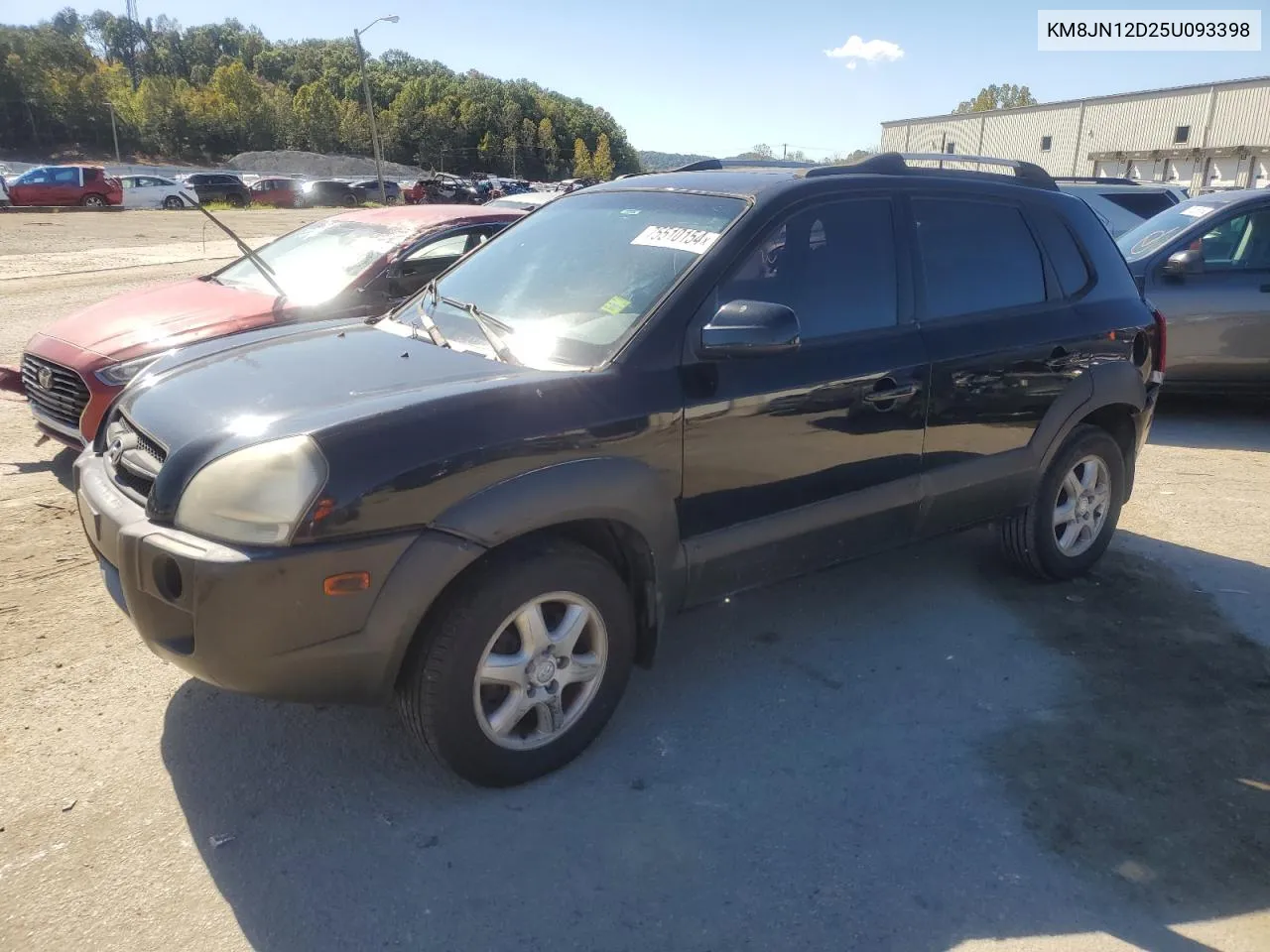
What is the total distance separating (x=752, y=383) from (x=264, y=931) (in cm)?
213

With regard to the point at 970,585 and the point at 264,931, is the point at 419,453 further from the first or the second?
the point at 970,585

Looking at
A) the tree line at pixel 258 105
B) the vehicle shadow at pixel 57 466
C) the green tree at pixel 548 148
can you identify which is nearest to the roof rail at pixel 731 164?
the vehicle shadow at pixel 57 466

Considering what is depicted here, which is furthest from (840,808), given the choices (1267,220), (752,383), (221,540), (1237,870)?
(1267,220)

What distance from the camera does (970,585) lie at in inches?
182

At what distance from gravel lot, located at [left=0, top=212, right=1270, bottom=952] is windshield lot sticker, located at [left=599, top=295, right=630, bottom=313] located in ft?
4.60

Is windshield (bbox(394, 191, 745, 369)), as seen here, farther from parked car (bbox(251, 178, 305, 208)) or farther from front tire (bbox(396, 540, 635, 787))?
parked car (bbox(251, 178, 305, 208))

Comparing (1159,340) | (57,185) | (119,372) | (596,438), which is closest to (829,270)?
(596,438)

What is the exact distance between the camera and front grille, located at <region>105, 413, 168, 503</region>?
9.33 feet

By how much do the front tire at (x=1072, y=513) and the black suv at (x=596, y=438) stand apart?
2 cm

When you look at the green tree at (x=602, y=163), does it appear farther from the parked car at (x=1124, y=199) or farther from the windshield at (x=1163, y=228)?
the windshield at (x=1163, y=228)

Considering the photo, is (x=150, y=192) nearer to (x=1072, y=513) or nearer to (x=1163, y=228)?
(x=1163, y=228)

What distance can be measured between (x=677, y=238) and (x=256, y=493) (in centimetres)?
169

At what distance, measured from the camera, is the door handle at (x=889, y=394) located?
11.7 feet

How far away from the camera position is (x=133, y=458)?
294 cm
